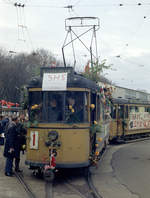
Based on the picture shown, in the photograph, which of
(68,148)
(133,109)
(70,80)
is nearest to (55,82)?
(70,80)

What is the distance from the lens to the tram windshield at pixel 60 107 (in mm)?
8133

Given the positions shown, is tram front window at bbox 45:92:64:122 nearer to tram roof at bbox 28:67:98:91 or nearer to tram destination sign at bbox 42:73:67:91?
tram destination sign at bbox 42:73:67:91

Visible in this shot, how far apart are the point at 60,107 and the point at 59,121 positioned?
0.38 m

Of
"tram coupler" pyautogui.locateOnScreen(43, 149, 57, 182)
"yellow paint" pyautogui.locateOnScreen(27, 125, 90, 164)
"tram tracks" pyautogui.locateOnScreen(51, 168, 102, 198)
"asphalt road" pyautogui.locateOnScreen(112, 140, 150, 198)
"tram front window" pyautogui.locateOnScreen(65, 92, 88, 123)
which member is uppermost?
"tram front window" pyautogui.locateOnScreen(65, 92, 88, 123)

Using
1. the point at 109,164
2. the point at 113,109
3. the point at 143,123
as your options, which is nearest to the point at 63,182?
the point at 109,164

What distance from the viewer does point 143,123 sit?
73.3 feet

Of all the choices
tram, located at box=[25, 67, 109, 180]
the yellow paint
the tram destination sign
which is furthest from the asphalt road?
the tram destination sign

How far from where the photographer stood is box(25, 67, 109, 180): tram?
7988mm

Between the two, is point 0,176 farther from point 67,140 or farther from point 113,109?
point 113,109

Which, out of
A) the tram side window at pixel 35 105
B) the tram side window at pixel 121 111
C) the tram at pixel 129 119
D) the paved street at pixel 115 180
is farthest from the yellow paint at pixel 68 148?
the tram side window at pixel 121 111

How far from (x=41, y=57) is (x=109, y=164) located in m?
35.1

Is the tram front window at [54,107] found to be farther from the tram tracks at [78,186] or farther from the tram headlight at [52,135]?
the tram tracks at [78,186]

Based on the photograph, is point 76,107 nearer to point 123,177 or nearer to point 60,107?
point 60,107

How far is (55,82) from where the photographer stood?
26.7 ft
